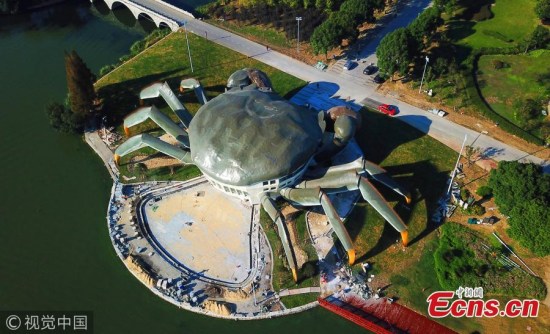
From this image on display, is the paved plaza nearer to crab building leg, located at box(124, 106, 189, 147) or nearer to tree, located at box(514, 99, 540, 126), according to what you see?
crab building leg, located at box(124, 106, 189, 147)

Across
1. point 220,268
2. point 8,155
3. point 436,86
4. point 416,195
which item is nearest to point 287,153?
point 220,268

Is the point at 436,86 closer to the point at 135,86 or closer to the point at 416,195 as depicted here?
the point at 416,195

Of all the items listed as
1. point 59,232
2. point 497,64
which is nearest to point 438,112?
point 497,64

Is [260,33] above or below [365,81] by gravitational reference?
above

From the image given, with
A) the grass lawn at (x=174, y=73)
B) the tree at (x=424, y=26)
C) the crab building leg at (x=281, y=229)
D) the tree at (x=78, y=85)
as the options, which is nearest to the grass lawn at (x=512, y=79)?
the tree at (x=424, y=26)

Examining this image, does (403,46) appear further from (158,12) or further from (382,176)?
(158,12)

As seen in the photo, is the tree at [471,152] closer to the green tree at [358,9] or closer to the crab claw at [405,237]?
the crab claw at [405,237]

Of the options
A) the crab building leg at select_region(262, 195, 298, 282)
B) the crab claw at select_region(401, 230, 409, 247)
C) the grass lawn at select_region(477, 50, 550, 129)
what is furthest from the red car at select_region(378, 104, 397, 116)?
the crab building leg at select_region(262, 195, 298, 282)
